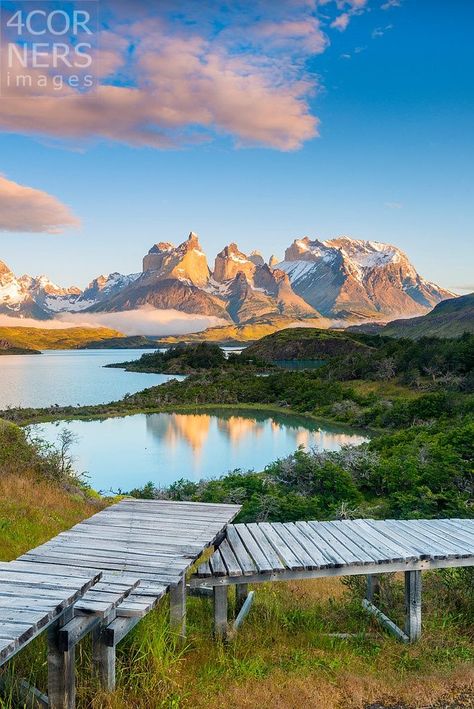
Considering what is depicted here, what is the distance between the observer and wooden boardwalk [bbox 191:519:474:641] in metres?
6.41

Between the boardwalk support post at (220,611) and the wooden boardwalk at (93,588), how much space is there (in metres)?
0.56

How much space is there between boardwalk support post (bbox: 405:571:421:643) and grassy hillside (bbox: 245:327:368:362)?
135 metres

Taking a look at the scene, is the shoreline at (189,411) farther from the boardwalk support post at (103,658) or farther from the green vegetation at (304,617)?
the boardwalk support post at (103,658)

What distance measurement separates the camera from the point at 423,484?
63.9ft

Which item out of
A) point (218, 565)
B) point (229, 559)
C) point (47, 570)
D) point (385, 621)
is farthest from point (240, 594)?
point (47, 570)

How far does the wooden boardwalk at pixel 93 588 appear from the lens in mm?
4098

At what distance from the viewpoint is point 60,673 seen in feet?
14.4

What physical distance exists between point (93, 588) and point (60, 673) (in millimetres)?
679

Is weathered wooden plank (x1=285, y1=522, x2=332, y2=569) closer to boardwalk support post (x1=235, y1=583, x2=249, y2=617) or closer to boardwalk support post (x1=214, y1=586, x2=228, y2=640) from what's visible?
boardwalk support post (x1=235, y1=583, x2=249, y2=617)

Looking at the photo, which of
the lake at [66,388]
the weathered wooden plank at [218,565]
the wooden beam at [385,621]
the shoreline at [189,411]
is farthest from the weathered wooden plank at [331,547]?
the lake at [66,388]

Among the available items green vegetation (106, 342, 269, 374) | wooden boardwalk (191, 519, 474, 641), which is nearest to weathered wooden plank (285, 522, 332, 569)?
wooden boardwalk (191, 519, 474, 641)

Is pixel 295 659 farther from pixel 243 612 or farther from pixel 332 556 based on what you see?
pixel 332 556

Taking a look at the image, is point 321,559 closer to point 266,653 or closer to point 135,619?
point 266,653

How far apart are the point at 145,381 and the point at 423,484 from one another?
85155 millimetres
